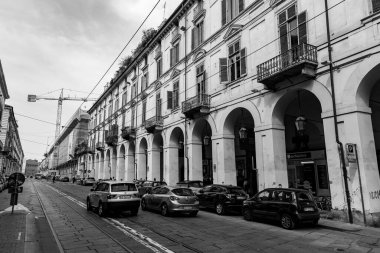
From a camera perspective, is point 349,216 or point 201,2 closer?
point 349,216

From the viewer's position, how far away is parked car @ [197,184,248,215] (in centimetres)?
1523

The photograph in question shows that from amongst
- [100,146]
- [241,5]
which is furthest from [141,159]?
[241,5]

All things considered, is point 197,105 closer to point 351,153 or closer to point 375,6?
point 351,153

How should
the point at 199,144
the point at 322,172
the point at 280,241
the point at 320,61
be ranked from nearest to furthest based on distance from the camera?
the point at 280,241 < the point at 320,61 < the point at 322,172 < the point at 199,144

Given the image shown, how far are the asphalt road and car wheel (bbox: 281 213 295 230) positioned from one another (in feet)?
0.81

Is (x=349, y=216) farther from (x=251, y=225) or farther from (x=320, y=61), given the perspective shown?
(x=320, y=61)

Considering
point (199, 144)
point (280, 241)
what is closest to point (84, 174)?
point (199, 144)

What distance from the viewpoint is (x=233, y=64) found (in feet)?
67.4

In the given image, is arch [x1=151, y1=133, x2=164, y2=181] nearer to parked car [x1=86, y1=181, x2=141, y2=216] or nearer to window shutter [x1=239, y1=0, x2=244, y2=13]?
window shutter [x1=239, y1=0, x2=244, y2=13]

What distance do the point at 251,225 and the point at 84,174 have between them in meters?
58.7

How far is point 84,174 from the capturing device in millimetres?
64938

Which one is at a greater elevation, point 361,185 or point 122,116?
point 122,116

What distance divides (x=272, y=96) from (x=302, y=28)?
3.81 metres

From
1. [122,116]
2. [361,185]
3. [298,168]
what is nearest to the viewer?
[361,185]
